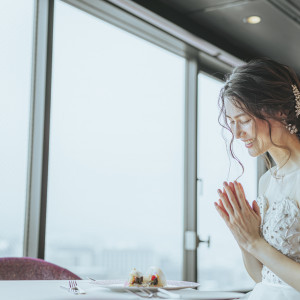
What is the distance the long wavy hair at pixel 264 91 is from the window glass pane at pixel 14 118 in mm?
1280

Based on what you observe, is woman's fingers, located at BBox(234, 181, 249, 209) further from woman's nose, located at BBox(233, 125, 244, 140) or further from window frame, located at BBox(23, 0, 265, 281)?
window frame, located at BBox(23, 0, 265, 281)

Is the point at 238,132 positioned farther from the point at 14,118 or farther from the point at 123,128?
the point at 123,128

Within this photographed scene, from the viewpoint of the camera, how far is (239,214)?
163 centimetres

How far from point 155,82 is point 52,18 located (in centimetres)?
111

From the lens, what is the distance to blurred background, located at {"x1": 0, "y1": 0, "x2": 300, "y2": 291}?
9.43 feet

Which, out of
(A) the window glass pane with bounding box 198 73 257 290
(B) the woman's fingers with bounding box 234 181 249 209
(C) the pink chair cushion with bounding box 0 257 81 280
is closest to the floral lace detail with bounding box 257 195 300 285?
(B) the woman's fingers with bounding box 234 181 249 209

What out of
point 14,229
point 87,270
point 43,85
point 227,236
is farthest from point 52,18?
point 227,236

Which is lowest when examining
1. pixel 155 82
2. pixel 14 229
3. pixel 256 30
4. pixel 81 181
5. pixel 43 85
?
pixel 14 229

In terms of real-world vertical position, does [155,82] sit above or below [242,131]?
above

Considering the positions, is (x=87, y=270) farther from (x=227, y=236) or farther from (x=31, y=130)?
(x=227, y=236)

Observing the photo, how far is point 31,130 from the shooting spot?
2.90 m

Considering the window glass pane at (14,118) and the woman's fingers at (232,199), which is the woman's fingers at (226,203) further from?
the window glass pane at (14,118)

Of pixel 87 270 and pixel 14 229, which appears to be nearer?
pixel 14 229

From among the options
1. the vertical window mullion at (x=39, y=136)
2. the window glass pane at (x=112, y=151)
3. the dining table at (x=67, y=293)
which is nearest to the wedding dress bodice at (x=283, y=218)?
the dining table at (x=67, y=293)
